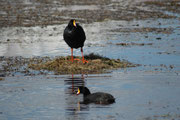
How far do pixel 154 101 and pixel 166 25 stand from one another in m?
22.0

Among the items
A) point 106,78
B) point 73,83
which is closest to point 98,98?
point 73,83

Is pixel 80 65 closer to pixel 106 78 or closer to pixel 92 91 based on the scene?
pixel 106 78

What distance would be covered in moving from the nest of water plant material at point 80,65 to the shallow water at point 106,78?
64 cm

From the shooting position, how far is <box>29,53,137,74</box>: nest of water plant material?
17.7 m

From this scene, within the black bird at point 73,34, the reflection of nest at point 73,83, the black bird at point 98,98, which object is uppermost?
the black bird at point 73,34

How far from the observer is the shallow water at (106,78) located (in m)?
11.5

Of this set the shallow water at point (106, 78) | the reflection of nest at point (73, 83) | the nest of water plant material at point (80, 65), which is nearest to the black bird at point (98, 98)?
the shallow water at point (106, 78)

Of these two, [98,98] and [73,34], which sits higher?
[73,34]

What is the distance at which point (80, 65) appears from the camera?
59.4ft

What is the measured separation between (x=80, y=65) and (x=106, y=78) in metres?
2.46

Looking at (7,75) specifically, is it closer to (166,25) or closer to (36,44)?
(36,44)

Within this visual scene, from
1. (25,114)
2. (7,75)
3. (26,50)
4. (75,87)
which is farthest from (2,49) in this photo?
(25,114)

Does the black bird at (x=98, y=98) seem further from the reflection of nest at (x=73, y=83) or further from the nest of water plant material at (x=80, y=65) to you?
the nest of water plant material at (x=80, y=65)

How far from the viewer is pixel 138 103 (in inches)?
476
